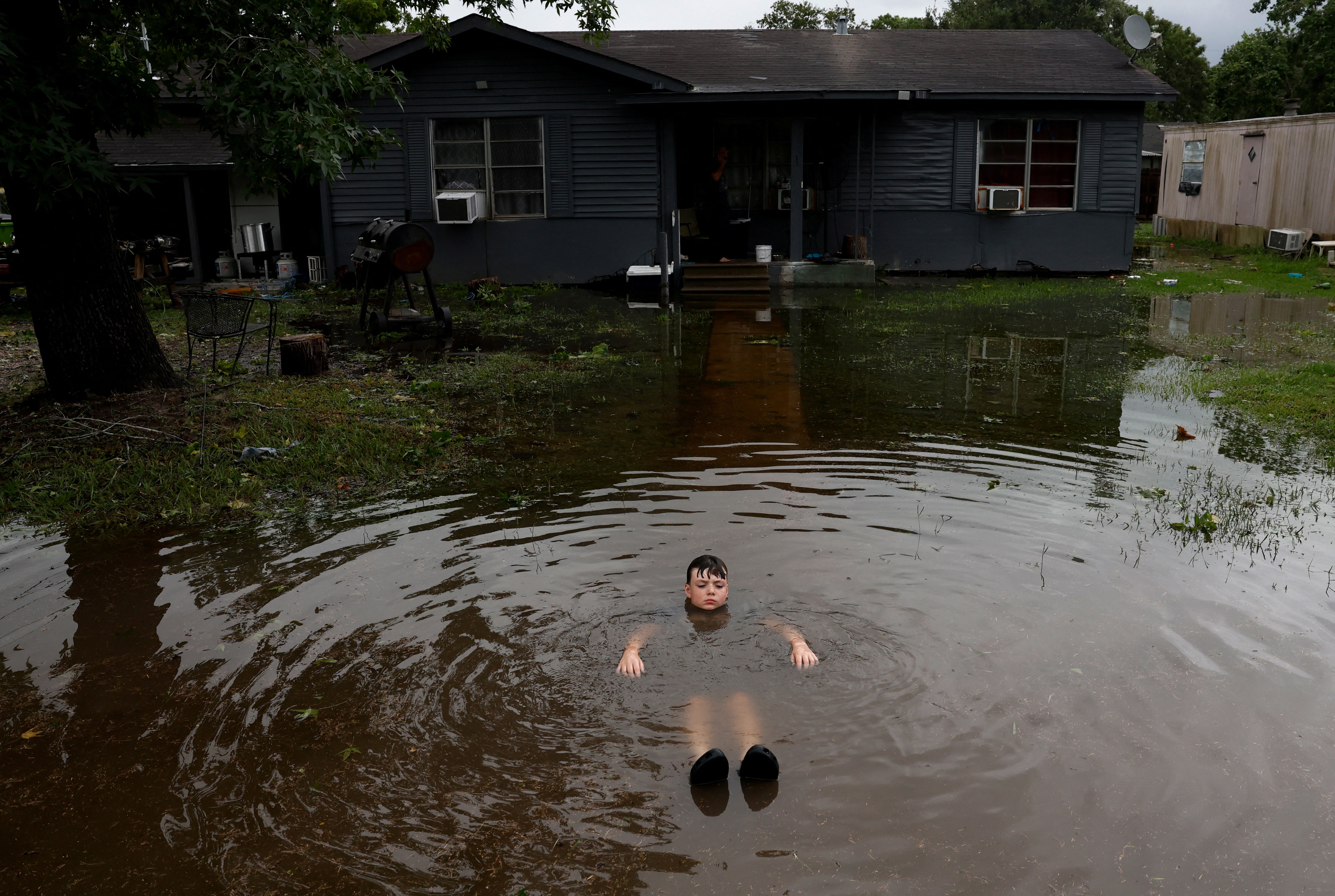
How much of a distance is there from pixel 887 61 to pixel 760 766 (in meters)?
19.9

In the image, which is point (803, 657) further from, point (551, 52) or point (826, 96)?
point (551, 52)

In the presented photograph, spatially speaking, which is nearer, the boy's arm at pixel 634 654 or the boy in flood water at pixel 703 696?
the boy in flood water at pixel 703 696

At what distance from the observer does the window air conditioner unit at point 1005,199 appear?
19.8 metres

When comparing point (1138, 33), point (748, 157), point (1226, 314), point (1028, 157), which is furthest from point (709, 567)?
point (1138, 33)

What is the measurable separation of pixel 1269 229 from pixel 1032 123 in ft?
32.4

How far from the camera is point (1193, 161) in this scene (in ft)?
101

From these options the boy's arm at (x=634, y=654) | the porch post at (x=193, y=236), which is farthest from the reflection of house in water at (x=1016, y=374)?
the porch post at (x=193, y=236)

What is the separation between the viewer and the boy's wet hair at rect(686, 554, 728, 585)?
215 inches

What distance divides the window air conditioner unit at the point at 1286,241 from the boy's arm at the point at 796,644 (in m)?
23.7

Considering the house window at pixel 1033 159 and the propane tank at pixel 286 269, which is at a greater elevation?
the house window at pixel 1033 159

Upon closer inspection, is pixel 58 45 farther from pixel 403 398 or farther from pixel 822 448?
pixel 822 448

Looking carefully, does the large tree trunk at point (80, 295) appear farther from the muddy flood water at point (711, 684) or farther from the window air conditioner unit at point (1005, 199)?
the window air conditioner unit at point (1005, 199)

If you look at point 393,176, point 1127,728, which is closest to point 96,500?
→ point 1127,728

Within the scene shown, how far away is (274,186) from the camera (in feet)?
31.2
